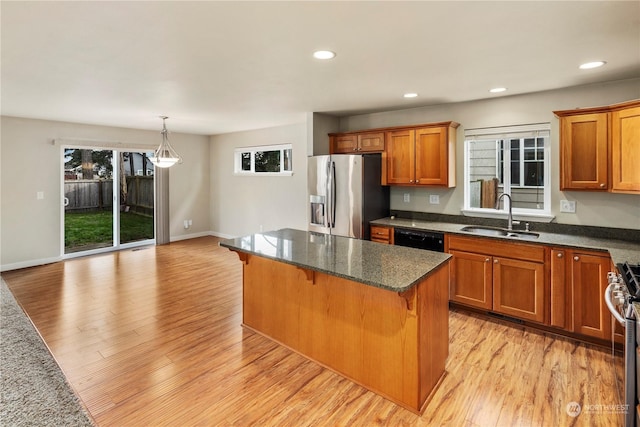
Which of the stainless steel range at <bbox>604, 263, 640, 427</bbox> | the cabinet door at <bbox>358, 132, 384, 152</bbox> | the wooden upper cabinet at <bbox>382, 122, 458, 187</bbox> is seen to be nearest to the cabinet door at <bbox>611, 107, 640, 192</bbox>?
the stainless steel range at <bbox>604, 263, 640, 427</bbox>

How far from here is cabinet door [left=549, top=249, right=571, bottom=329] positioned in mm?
3051

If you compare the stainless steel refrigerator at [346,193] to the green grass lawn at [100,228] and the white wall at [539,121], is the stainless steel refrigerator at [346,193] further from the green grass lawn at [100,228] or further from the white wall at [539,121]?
the green grass lawn at [100,228]

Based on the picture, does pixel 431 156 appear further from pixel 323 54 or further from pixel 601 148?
pixel 323 54

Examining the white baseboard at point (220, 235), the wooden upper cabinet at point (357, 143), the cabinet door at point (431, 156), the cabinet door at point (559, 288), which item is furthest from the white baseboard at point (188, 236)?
the cabinet door at point (559, 288)

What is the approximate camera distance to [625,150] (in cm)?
285

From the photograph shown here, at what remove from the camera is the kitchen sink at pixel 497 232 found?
3.49m

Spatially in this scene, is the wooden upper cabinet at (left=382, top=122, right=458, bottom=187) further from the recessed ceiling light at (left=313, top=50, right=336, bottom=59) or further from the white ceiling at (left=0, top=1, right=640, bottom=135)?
the recessed ceiling light at (left=313, top=50, right=336, bottom=59)

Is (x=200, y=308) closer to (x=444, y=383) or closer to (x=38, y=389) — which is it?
(x=38, y=389)

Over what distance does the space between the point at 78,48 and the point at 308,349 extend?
278cm

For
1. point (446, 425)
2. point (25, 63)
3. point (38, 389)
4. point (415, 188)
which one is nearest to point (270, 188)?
point (415, 188)

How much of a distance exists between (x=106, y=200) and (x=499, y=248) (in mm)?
6547

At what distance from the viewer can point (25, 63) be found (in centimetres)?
275

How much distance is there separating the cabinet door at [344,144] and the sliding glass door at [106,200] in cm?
420

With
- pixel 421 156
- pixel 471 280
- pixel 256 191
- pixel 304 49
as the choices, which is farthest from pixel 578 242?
pixel 256 191
